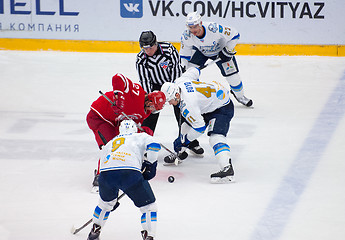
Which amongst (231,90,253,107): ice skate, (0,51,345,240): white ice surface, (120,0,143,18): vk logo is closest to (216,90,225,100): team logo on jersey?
(0,51,345,240): white ice surface

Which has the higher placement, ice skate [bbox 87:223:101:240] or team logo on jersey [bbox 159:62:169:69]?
team logo on jersey [bbox 159:62:169:69]

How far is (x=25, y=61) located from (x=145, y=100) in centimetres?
429

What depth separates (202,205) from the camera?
187 inches

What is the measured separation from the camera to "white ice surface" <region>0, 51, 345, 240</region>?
4430 millimetres

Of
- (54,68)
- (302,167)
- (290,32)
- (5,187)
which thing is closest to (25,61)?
(54,68)

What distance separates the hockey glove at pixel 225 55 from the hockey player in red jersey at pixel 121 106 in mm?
2043

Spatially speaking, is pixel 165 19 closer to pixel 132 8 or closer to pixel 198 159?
pixel 132 8

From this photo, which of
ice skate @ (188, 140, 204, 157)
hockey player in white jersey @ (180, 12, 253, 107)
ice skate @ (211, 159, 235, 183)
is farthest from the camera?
hockey player in white jersey @ (180, 12, 253, 107)

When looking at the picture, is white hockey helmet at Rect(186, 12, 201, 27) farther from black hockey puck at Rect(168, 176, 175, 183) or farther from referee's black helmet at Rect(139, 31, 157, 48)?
black hockey puck at Rect(168, 176, 175, 183)

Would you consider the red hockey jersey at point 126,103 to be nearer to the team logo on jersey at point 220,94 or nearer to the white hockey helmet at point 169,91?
the white hockey helmet at point 169,91

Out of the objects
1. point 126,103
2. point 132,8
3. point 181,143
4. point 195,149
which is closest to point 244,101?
point 195,149

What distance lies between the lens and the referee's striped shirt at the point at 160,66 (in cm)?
562

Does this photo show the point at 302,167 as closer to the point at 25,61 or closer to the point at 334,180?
the point at 334,180

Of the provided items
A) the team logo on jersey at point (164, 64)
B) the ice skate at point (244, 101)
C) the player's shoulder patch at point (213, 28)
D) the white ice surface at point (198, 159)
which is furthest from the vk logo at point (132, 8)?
the team logo on jersey at point (164, 64)
